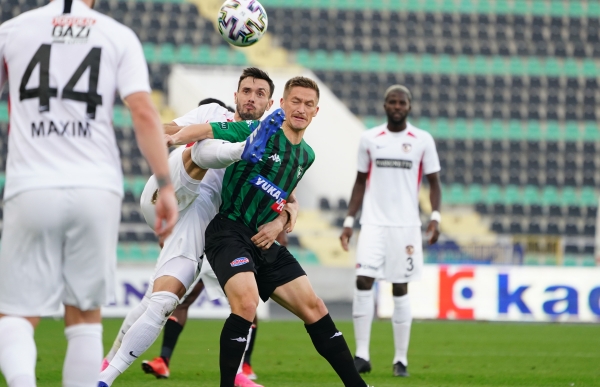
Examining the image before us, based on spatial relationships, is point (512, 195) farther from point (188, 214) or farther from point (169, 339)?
point (188, 214)

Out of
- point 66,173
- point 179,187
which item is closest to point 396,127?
point 179,187

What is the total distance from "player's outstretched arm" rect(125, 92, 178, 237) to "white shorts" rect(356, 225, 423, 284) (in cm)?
456

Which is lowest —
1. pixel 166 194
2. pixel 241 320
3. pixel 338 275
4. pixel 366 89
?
pixel 338 275

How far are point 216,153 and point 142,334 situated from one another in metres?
1.19

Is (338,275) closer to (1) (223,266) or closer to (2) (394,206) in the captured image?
(2) (394,206)

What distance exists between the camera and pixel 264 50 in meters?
26.4

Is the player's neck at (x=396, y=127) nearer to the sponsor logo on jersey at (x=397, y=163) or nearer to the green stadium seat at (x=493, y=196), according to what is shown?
the sponsor logo on jersey at (x=397, y=163)

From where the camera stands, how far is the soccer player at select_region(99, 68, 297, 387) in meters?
5.40

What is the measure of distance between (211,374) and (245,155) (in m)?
3.22

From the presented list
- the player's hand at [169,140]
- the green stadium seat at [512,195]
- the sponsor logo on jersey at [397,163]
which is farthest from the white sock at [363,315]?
the green stadium seat at [512,195]

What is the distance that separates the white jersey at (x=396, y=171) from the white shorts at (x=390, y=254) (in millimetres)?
82

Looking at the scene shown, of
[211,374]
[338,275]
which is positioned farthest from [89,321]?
[338,275]

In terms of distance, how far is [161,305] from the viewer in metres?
5.52

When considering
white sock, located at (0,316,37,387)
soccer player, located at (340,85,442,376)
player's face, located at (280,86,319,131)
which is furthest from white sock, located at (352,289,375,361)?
white sock, located at (0,316,37,387)
